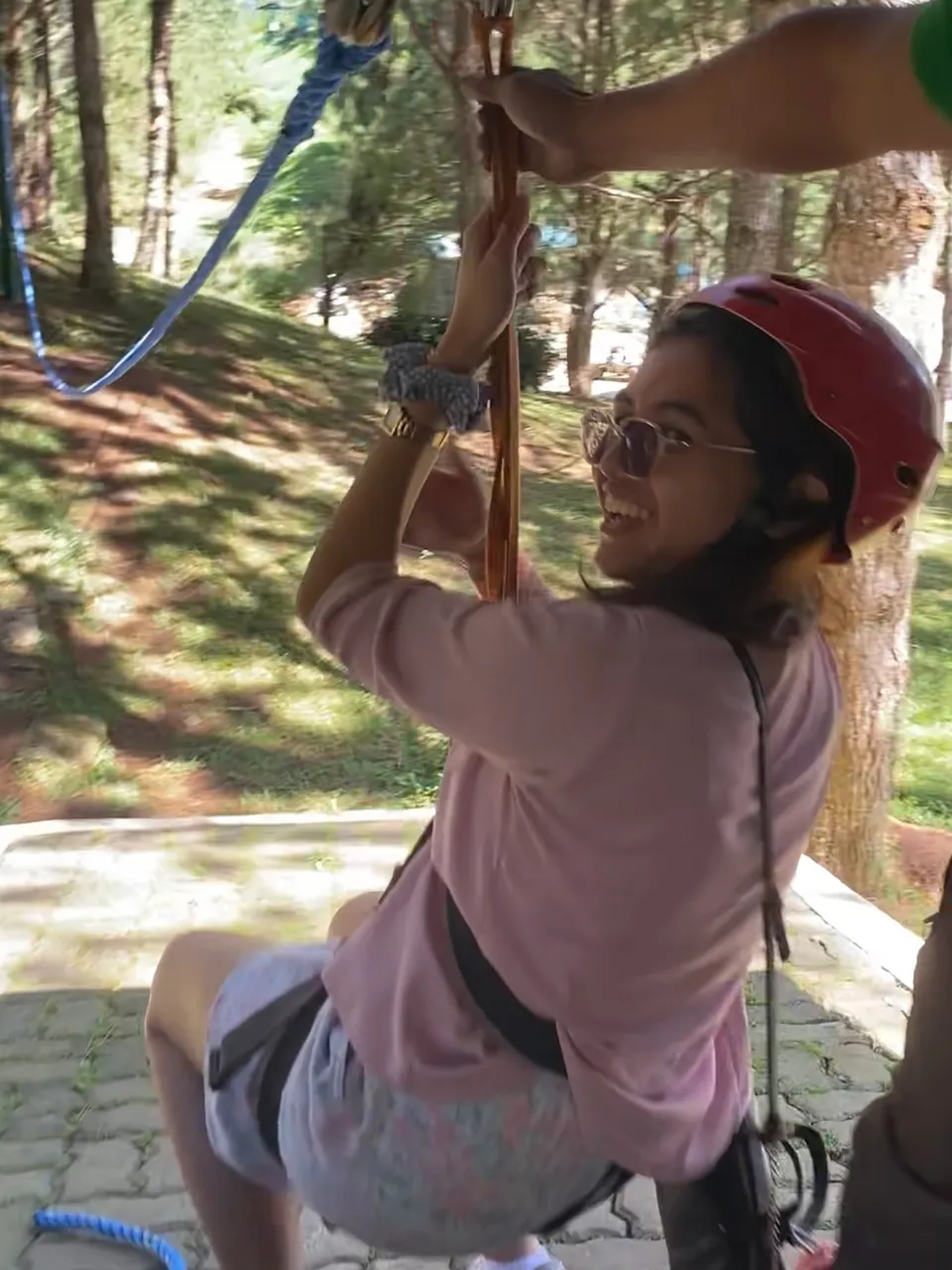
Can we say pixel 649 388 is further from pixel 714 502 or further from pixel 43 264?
pixel 43 264

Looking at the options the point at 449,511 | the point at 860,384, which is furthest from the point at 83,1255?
the point at 860,384

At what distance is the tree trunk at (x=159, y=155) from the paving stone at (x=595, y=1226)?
273 inches

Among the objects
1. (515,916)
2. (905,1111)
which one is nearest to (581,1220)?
(515,916)

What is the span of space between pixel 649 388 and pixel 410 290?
501cm

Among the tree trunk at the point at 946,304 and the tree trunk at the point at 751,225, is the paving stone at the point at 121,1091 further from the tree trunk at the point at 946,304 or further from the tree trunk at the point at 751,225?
the tree trunk at the point at 751,225

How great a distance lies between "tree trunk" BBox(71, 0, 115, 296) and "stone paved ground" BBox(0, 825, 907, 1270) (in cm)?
469

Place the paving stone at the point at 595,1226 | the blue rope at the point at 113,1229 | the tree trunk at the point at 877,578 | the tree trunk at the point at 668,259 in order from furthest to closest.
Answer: the tree trunk at the point at 668,259 < the tree trunk at the point at 877,578 < the paving stone at the point at 595,1226 < the blue rope at the point at 113,1229

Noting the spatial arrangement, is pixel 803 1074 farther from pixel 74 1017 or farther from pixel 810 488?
pixel 810 488

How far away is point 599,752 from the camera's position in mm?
945

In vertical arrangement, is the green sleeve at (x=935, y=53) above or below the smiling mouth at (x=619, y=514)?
above

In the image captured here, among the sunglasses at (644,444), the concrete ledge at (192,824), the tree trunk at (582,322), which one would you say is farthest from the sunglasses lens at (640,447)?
the tree trunk at (582,322)

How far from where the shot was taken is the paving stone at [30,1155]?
214 centimetres

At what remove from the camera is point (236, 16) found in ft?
24.3

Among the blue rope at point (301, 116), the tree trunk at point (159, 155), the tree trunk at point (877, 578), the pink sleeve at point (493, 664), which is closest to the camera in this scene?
the pink sleeve at point (493, 664)
